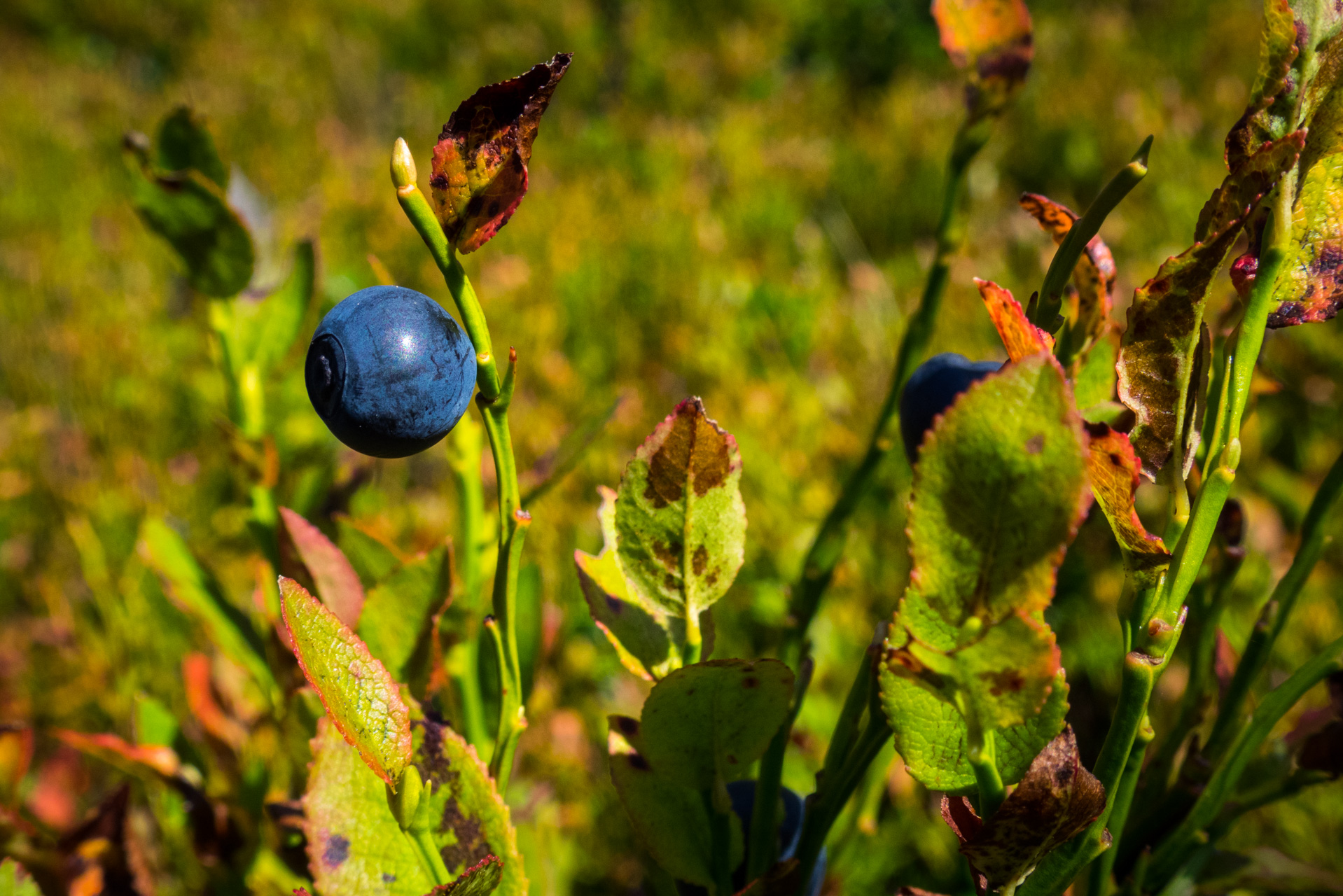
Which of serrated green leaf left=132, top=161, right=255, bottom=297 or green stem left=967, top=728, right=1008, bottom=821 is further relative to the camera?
serrated green leaf left=132, top=161, right=255, bottom=297

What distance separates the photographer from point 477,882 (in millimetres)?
293

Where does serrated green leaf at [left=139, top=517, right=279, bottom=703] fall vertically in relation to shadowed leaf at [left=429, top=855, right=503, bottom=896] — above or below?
above

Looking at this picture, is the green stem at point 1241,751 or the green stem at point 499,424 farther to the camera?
the green stem at point 1241,751

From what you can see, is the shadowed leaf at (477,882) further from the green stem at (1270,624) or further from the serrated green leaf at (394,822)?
the green stem at (1270,624)

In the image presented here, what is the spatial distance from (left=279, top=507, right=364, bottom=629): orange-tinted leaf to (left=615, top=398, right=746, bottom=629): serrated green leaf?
202mm

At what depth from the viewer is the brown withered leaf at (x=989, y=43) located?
0.39 m

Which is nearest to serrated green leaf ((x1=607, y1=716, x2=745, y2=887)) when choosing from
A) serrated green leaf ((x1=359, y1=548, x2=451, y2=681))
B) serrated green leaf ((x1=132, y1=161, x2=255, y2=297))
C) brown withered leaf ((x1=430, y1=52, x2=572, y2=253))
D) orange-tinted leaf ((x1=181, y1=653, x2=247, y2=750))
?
serrated green leaf ((x1=359, y1=548, x2=451, y2=681))

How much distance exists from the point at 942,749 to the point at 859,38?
390 cm

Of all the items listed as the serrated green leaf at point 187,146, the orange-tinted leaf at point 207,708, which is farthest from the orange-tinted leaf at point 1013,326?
the orange-tinted leaf at point 207,708

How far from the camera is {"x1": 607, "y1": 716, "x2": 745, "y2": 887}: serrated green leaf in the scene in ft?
1.28

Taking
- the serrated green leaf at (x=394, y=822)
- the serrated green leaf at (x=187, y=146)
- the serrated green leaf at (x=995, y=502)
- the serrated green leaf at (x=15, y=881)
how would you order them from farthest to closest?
the serrated green leaf at (x=187, y=146) < the serrated green leaf at (x=15, y=881) < the serrated green leaf at (x=394, y=822) < the serrated green leaf at (x=995, y=502)

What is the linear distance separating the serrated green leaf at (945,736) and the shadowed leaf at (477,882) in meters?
0.13

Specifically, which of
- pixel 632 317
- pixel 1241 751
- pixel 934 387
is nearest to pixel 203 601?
pixel 934 387

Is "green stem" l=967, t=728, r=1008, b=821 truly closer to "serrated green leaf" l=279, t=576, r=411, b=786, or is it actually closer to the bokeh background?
"serrated green leaf" l=279, t=576, r=411, b=786
